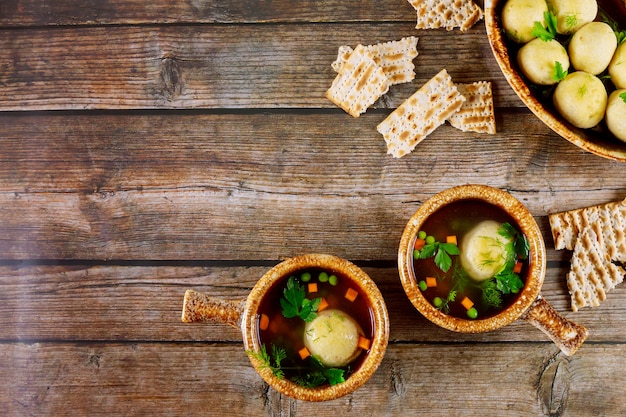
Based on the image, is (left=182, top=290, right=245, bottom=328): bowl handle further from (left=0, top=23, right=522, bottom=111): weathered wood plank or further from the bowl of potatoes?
the bowl of potatoes

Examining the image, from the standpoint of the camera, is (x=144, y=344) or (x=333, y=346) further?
(x=144, y=344)

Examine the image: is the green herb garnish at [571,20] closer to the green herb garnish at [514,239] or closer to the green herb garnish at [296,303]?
the green herb garnish at [514,239]

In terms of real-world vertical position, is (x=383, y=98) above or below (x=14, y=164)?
above

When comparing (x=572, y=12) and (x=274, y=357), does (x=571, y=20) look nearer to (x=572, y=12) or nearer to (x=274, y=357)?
(x=572, y=12)

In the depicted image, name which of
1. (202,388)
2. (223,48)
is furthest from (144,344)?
(223,48)

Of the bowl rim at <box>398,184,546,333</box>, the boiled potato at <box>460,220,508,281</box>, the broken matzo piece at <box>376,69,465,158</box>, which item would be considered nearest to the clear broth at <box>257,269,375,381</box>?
the bowl rim at <box>398,184,546,333</box>

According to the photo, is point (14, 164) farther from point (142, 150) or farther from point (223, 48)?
point (223, 48)

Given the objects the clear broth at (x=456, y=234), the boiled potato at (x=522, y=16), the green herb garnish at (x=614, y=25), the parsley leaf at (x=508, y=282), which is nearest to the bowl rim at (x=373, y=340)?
the clear broth at (x=456, y=234)

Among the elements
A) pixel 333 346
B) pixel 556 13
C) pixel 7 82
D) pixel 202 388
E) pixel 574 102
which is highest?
pixel 556 13
